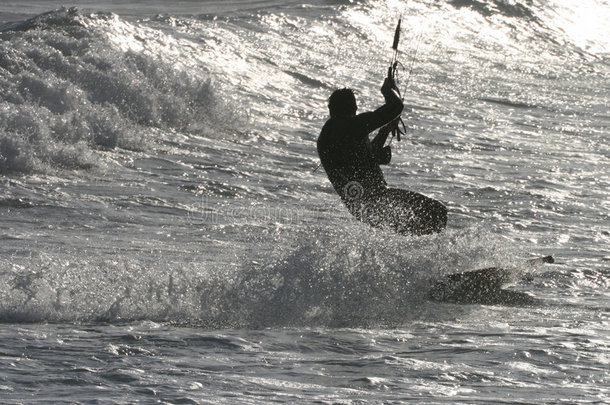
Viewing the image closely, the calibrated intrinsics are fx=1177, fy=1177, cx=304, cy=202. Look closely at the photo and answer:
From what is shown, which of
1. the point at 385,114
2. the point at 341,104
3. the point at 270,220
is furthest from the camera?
the point at 270,220

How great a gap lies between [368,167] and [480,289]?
4.12 feet

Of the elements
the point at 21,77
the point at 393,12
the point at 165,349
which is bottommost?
the point at 165,349

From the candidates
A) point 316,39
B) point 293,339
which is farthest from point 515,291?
point 316,39

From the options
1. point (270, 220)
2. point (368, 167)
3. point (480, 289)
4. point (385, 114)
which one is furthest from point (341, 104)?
point (270, 220)

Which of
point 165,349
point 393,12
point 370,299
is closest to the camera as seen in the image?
point 165,349

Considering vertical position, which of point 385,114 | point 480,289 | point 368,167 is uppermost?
point 385,114

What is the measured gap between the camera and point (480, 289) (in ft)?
29.1

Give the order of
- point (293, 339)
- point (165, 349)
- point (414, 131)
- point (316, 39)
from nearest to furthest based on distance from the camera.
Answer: point (165, 349) → point (293, 339) → point (414, 131) → point (316, 39)

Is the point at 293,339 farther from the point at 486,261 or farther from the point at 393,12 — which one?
the point at 393,12

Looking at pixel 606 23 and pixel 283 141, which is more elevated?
pixel 606 23

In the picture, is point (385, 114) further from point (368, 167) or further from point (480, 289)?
point (480, 289)

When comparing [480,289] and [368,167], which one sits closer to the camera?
[480,289]

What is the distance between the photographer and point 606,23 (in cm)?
3167

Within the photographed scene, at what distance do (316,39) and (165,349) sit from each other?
1763 cm
